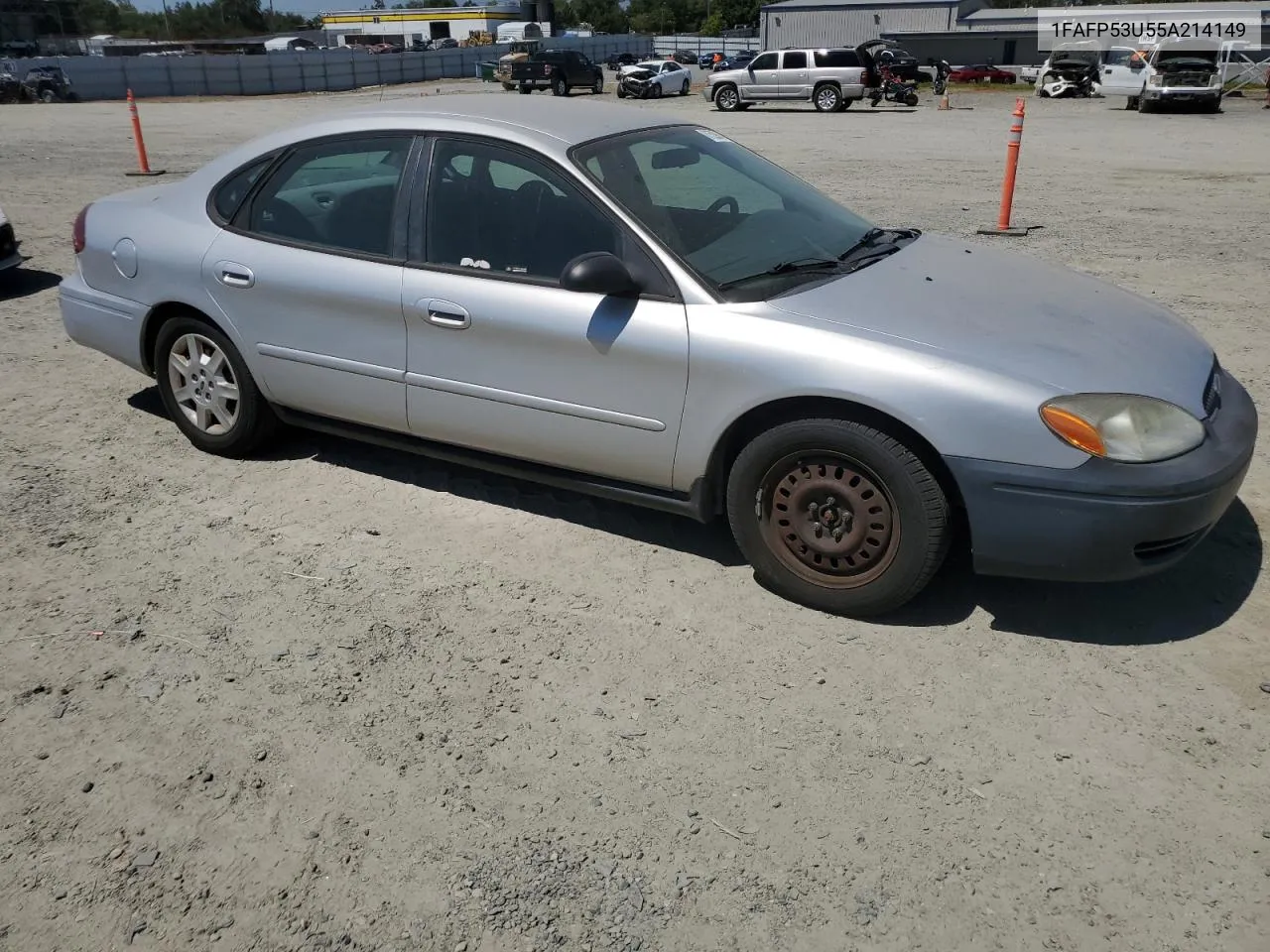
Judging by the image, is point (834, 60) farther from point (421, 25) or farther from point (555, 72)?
point (421, 25)

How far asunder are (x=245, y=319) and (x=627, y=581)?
2.07 meters

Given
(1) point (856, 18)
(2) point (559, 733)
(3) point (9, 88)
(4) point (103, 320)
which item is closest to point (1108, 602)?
(2) point (559, 733)

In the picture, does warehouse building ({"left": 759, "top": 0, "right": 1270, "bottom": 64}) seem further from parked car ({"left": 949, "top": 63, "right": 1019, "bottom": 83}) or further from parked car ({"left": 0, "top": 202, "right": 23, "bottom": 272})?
parked car ({"left": 0, "top": 202, "right": 23, "bottom": 272})

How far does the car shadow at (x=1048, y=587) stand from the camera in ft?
11.5

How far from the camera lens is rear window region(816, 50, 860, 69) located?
30359 mm

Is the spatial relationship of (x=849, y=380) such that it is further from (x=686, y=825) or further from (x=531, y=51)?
(x=531, y=51)

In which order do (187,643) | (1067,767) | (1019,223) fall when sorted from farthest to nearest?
1. (1019,223)
2. (187,643)
3. (1067,767)

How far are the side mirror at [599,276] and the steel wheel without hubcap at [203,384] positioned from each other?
1.97m

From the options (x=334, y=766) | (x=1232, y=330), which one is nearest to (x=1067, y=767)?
(x=334, y=766)

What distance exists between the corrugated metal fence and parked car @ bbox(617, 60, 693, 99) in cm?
1583

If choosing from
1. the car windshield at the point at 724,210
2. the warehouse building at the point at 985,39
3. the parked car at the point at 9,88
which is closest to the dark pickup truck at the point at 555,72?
the parked car at the point at 9,88

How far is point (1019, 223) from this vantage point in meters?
10.6

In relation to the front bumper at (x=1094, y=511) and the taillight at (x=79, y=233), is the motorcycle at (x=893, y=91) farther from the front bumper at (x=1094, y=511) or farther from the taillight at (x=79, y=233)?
the front bumper at (x=1094, y=511)

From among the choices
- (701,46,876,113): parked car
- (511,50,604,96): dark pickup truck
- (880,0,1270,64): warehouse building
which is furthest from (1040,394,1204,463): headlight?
(880,0,1270,64): warehouse building
